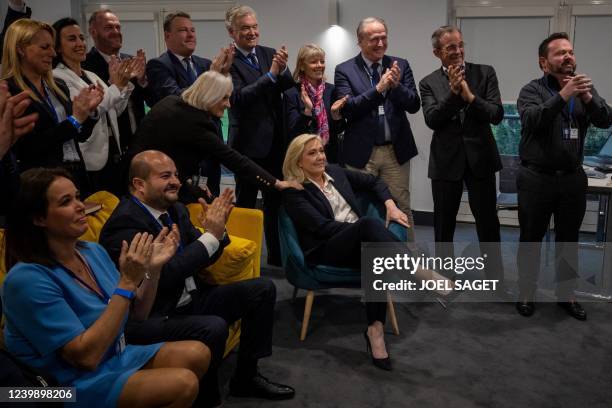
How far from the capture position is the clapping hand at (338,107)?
12.9 feet

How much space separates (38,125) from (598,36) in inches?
176

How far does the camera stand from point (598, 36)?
5.20 m

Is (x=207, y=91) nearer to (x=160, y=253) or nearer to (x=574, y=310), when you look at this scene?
(x=160, y=253)

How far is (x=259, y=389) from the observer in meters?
2.76

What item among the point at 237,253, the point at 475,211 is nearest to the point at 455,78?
the point at 475,211

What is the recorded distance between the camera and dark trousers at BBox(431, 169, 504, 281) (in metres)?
3.84

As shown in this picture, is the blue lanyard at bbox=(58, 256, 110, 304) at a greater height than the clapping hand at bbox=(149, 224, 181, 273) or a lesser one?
lesser

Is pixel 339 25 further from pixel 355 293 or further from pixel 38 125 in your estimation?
pixel 38 125

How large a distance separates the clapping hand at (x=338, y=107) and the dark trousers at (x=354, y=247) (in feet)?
3.21

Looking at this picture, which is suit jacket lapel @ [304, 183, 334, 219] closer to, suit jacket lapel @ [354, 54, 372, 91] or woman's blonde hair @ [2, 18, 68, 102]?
suit jacket lapel @ [354, 54, 372, 91]

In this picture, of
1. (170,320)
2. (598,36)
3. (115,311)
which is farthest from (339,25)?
(115,311)

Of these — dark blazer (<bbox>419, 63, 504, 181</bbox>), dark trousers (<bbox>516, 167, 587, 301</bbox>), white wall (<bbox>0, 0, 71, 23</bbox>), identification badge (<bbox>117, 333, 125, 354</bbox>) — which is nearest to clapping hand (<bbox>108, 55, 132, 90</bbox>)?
identification badge (<bbox>117, 333, 125, 354</bbox>)

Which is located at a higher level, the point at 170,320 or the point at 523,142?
the point at 523,142

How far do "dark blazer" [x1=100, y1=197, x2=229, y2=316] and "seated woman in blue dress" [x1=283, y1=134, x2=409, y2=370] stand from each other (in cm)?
87
